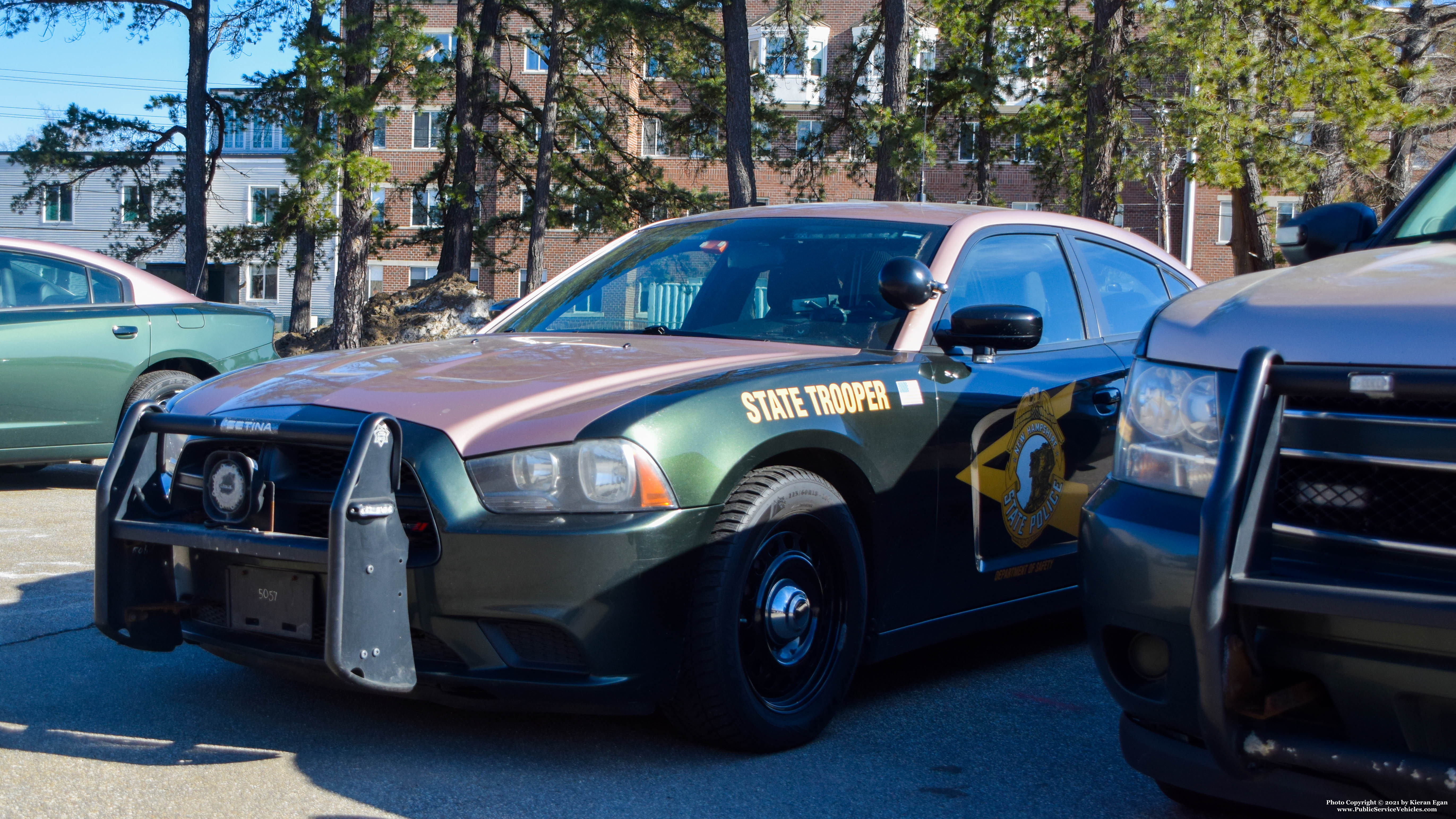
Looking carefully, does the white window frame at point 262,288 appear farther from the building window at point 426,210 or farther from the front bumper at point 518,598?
the front bumper at point 518,598

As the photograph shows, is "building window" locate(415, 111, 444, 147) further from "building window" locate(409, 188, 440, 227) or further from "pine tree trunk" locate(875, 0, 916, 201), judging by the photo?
"pine tree trunk" locate(875, 0, 916, 201)

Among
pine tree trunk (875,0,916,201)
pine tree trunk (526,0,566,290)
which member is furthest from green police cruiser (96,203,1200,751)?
pine tree trunk (526,0,566,290)

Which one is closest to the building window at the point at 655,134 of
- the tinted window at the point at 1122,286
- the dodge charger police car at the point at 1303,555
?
the tinted window at the point at 1122,286

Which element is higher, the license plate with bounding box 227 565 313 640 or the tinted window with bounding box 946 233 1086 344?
the tinted window with bounding box 946 233 1086 344

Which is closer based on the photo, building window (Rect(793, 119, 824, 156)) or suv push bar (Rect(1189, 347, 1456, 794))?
suv push bar (Rect(1189, 347, 1456, 794))

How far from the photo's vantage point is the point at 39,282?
7750mm

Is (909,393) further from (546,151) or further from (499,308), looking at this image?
(546,151)

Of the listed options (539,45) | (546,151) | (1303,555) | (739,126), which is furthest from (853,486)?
(539,45)

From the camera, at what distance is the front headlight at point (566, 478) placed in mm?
3020

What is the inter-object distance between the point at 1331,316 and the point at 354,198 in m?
19.7

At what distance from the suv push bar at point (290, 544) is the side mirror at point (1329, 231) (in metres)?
2.53

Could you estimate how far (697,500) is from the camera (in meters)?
3.17

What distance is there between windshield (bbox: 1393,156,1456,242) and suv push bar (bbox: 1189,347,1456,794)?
4.54ft

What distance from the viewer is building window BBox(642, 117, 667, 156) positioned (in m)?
27.3
